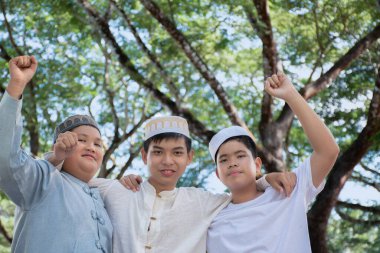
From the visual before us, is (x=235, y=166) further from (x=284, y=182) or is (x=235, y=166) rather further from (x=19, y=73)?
(x=19, y=73)

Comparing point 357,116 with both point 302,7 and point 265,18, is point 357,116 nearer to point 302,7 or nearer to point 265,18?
point 302,7

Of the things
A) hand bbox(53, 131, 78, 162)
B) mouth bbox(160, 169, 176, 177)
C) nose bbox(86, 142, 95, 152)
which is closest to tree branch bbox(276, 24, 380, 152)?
mouth bbox(160, 169, 176, 177)

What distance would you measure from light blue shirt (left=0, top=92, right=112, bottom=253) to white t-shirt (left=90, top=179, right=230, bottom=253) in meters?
0.19

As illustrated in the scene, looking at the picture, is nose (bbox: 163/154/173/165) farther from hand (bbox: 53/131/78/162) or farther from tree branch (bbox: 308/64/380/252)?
tree branch (bbox: 308/64/380/252)

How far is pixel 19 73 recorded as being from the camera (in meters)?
2.86

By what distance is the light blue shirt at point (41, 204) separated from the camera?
9.23 ft

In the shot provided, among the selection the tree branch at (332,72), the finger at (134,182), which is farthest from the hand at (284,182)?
the tree branch at (332,72)

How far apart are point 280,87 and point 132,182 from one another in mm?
1213

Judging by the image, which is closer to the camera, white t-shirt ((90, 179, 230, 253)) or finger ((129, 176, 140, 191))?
white t-shirt ((90, 179, 230, 253))

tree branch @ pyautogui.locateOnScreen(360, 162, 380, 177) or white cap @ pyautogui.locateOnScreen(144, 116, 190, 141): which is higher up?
tree branch @ pyautogui.locateOnScreen(360, 162, 380, 177)

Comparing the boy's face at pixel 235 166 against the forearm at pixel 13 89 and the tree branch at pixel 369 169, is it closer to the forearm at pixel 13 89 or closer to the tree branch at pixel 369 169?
the forearm at pixel 13 89

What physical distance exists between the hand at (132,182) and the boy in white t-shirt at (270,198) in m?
0.57

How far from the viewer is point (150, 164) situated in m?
3.65

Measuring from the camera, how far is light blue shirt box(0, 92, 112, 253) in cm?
281
